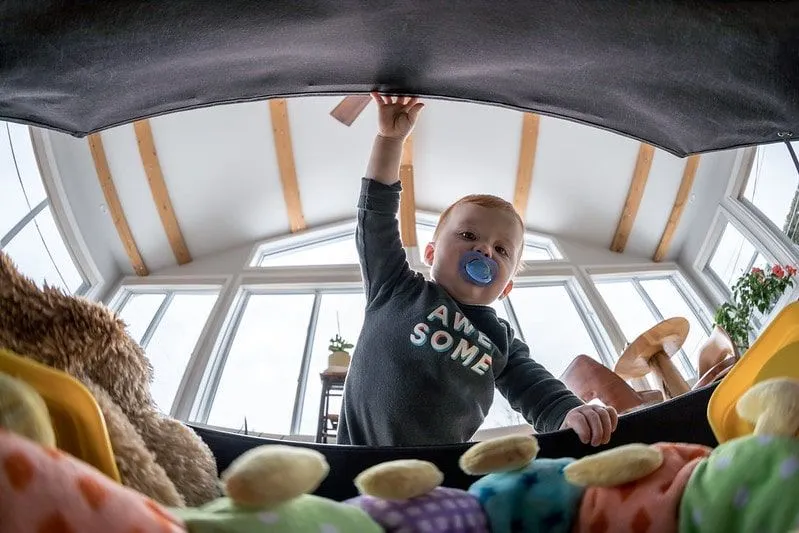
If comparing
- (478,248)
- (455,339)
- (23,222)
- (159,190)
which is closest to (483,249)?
(478,248)

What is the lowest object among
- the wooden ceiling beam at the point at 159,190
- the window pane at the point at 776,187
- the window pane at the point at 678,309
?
the window pane at the point at 776,187

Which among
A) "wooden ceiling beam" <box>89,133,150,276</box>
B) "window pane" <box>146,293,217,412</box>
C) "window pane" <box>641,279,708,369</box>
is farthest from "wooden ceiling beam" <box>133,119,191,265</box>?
"window pane" <box>641,279,708,369</box>

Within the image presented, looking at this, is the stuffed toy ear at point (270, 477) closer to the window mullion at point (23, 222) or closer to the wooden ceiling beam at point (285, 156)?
the window mullion at point (23, 222)

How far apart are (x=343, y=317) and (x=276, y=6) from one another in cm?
230

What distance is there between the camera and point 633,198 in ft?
→ 5.62

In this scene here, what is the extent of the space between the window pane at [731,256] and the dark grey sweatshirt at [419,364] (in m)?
0.42

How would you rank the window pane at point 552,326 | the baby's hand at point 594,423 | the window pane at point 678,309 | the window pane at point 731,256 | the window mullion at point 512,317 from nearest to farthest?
1. the baby's hand at point 594,423
2. the window pane at point 731,256
3. the window pane at point 678,309
4. the window pane at point 552,326
5. the window mullion at point 512,317

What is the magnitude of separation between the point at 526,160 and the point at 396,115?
226cm

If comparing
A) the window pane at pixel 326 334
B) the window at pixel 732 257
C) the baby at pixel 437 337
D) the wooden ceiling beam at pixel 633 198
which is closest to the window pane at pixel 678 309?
the window at pixel 732 257

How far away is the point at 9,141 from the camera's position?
29.6 inches

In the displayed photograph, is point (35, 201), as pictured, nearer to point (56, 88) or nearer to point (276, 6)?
point (56, 88)

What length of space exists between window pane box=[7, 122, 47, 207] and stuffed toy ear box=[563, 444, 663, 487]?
732 mm

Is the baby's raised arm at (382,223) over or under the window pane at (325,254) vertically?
under

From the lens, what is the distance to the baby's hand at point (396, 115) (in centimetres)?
75
